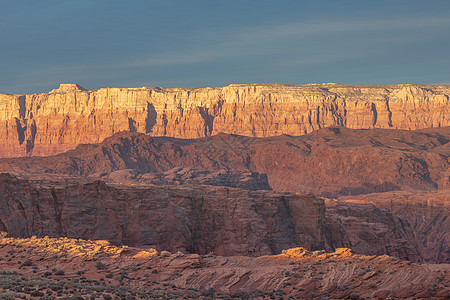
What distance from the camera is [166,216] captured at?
8769cm

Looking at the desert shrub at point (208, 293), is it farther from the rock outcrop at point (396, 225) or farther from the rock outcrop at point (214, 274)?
the rock outcrop at point (396, 225)

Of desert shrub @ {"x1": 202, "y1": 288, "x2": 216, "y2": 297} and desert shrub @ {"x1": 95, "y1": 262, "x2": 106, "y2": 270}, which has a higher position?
desert shrub @ {"x1": 95, "y1": 262, "x2": 106, "y2": 270}

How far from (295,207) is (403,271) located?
4618 centimetres

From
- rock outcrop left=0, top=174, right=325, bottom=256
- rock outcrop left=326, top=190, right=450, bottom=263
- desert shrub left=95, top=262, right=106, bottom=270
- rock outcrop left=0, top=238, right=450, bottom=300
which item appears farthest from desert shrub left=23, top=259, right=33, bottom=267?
rock outcrop left=326, top=190, right=450, bottom=263

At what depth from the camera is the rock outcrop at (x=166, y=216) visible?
77.1 m

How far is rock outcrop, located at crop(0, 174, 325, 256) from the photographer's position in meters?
77.1

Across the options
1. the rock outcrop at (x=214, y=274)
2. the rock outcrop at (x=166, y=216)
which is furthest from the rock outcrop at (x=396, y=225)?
the rock outcrop at (x=214, y=274)

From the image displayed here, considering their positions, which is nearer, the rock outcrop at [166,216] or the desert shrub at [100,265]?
the desert shrub at [100,265]

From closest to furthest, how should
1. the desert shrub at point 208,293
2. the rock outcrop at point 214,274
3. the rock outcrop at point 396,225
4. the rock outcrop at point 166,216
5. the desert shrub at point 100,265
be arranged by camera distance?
the rock outcrop at point 214,274 < the desert shrub at point 208,293 < the desert shrub at point 100,265 < the rock outcrop at point 166,216 < the rock outcrop at point 396,225

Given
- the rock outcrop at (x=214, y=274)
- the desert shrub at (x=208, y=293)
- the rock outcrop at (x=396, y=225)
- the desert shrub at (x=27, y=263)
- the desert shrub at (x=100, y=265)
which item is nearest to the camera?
the rock outcrop at (x=214, y=274)

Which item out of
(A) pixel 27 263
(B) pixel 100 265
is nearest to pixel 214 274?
(B) pixel 100 265

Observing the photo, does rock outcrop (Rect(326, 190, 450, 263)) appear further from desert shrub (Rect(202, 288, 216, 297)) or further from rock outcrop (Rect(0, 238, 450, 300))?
desert shrub (Rect(202, 288, 216, 297))

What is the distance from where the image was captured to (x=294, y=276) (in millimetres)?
52094

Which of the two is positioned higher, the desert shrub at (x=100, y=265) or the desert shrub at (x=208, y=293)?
the desert shrub at (x=100, y=265)
